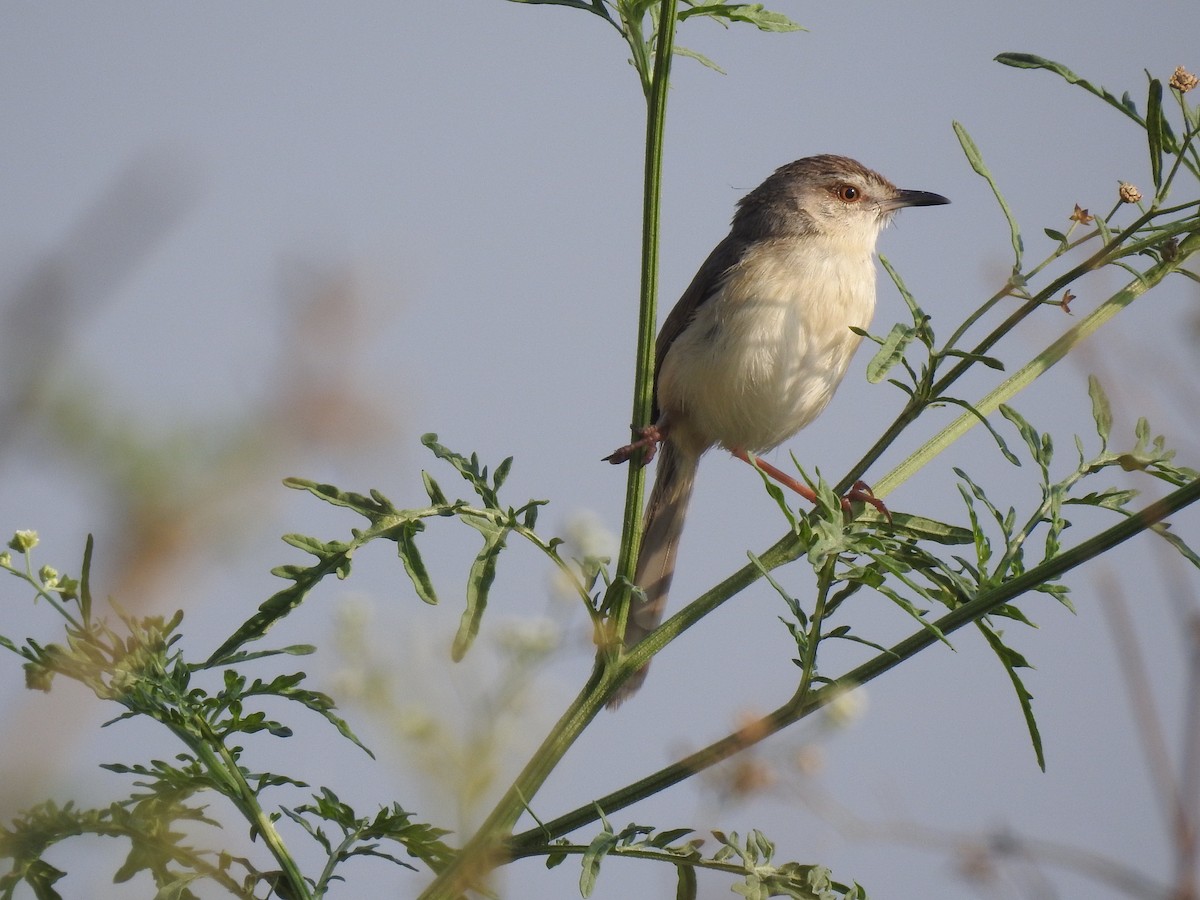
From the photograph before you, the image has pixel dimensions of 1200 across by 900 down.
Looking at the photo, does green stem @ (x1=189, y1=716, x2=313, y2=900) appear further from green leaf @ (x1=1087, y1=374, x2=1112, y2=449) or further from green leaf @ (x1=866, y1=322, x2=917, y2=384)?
green leaf @ (x1=1087, y1=374, x2=1112, y2=449)

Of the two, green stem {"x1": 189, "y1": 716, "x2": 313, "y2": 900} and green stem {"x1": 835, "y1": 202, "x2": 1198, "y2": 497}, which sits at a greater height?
green stem {"x1": 835, "y1": 202, "x2": 1198, "y2": 497}

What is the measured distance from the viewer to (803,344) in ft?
16.1

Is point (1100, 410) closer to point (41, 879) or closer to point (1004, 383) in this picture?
point (1004, 383)

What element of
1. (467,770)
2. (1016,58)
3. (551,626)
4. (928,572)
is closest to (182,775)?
(467,770)

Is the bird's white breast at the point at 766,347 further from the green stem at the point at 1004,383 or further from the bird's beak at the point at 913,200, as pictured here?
the green stem at the point at 1004,383

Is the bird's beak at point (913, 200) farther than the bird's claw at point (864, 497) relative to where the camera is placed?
Yes

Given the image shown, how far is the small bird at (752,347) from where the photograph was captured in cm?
488

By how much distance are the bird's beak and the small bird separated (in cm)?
37

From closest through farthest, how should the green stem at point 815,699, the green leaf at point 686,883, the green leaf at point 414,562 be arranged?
the green stem at point 815,699 → the green leaf at point 686,883 → the green leaf at point 414,562

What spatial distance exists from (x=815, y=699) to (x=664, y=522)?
2.90 metres

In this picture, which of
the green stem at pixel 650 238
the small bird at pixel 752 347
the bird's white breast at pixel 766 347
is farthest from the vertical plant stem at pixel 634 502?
the bird's white breast at pixel 766 347

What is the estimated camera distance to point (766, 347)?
486 centimetres

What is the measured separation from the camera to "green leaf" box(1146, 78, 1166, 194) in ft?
7.79

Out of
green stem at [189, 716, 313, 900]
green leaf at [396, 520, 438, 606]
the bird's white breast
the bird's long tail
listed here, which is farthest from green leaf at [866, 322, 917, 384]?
the bird's white breast
